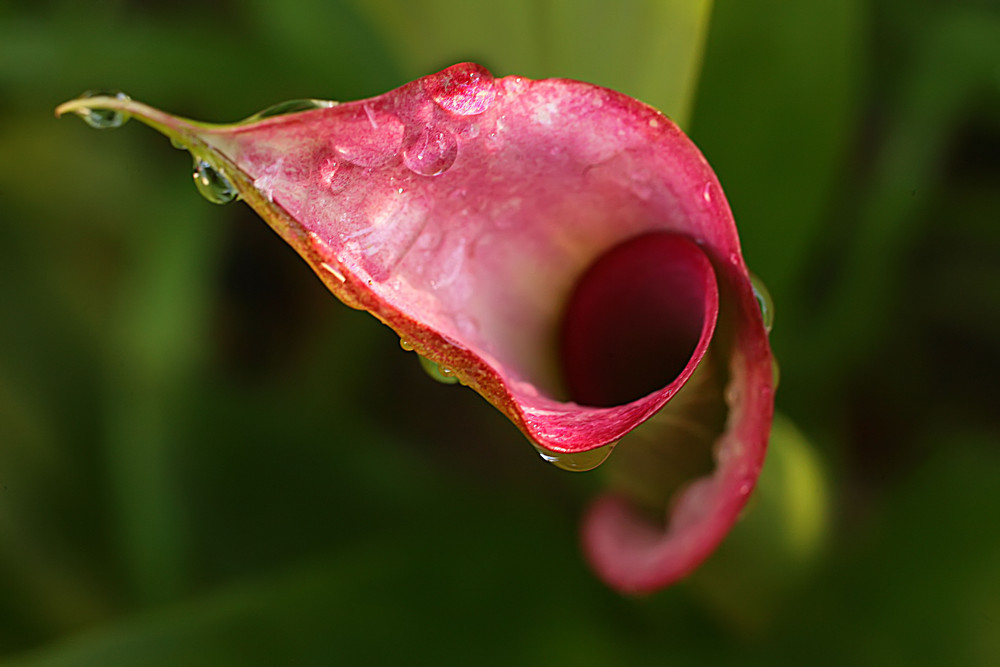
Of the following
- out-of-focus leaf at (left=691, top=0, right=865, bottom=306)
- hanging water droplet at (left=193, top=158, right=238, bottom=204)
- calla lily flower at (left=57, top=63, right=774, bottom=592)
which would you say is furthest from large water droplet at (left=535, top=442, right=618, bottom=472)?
out-of-focus leaf at (left=691, top=0, right=865, bottom=306)

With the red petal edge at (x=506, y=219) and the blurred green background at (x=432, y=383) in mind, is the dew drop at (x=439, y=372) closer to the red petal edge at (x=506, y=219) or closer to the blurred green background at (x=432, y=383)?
the red petal edge at (x=506, y=219)

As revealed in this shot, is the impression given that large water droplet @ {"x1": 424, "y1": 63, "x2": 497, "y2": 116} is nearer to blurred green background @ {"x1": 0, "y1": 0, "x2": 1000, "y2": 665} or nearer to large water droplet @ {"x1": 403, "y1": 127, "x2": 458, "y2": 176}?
large water droplet @ {"x1": 403, "y1": 127, "x2": 458, "y2": 176}

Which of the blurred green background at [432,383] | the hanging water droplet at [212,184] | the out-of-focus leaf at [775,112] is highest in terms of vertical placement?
the hanging water droplet at [212,184]

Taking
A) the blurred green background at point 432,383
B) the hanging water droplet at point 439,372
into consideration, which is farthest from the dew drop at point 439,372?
the blurred green background at point 432,383

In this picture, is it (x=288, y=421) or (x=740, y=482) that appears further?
(x=288, y=421)

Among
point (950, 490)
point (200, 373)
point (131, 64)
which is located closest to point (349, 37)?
point (131, 64)

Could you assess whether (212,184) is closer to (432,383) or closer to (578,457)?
(578,457)

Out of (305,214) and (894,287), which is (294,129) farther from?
(894,287)

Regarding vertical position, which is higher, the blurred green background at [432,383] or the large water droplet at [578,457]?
the large water droplet at [578,457]
